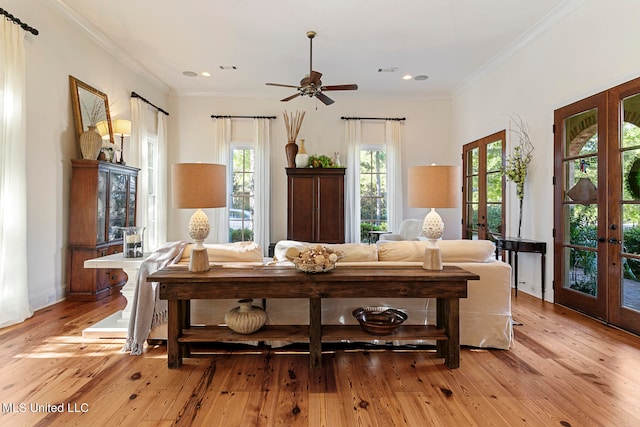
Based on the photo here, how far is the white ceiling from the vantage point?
11.9 feet

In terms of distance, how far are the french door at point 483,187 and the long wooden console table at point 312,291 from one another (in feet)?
10.6

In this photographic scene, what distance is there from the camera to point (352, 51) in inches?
185

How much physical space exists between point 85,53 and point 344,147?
427 cm

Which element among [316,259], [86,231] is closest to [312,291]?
[316,259]

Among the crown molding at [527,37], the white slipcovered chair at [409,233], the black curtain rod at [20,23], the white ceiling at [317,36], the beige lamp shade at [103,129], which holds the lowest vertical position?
the white slipcovered chair at [409,233]

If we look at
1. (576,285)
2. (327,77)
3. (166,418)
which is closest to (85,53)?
(327,77)

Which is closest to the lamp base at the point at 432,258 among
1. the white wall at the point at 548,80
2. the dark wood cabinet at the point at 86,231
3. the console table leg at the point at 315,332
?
the console table leg at the point at 315,332

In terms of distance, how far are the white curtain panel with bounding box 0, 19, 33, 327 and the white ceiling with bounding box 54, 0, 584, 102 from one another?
1013mm

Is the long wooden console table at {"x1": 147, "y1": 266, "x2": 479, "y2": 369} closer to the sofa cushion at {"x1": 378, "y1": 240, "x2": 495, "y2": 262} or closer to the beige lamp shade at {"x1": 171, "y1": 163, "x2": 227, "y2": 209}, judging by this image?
the sofa cushion at {"x1": 378, "y1": 240, "x2": 495, "y2": 262}

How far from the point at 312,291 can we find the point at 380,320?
548mm

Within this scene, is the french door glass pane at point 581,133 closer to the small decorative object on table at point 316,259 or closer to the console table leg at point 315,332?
the small decorative object on table at point 316,259

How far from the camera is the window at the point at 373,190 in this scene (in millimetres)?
6555

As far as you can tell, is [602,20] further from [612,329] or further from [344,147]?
[344,147]

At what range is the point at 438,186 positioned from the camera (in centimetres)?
237
